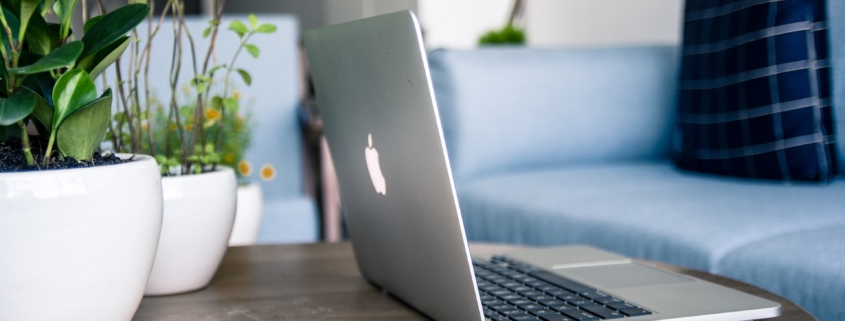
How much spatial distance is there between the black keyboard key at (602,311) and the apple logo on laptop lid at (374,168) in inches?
7.5

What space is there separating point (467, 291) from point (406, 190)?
105 mm

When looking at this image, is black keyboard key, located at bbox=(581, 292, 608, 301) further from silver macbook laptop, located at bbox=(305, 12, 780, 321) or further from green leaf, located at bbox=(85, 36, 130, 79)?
green leaf, located at bbox=(85, 36, 130, 79)

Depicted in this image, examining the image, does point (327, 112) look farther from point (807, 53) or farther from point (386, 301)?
point (807, 53)

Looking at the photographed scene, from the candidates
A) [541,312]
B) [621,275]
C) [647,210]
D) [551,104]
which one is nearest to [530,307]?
[541,312]

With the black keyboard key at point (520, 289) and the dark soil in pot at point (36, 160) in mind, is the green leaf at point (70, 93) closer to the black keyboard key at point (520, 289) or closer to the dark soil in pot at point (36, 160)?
the dark soil in pot at point (36, 160)

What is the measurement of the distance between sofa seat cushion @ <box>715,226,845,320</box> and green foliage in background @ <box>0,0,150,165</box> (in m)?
0.76

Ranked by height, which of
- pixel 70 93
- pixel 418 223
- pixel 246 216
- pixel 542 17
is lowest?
pixel 246 216

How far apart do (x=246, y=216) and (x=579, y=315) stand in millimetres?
1073

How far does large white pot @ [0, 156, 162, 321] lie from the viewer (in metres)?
0.52

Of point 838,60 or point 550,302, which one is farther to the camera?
point 838,60

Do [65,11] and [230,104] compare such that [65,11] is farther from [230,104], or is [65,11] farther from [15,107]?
[230,104]

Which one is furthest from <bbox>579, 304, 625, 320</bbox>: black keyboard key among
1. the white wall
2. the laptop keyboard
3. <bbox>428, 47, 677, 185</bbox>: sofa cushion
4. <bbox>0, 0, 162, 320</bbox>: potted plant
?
the white wall

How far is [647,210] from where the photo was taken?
1211 millimetres

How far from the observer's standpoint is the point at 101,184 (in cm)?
54
